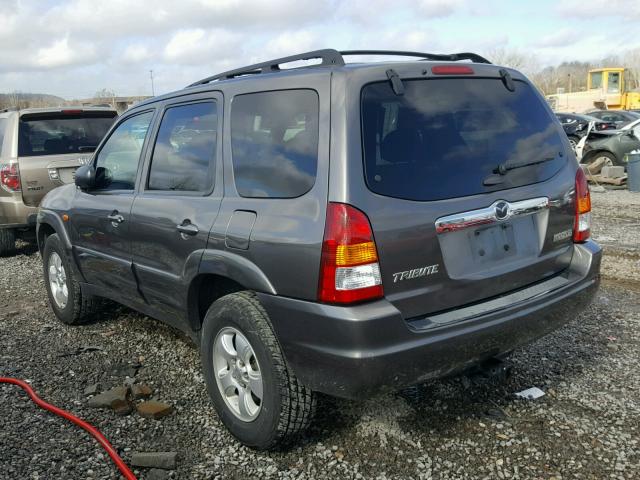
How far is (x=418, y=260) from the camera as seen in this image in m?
2.59

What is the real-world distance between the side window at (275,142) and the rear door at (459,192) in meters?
0.29

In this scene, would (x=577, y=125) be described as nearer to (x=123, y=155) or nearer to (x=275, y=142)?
(x=123, y=155)

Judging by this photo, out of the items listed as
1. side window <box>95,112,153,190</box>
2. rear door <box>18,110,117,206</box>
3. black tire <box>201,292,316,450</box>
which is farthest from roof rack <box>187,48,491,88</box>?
rear door <box>18,110,117,206</box>

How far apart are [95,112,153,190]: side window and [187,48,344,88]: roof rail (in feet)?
1.85

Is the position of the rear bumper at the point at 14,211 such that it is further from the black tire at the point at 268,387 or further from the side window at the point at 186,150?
the black tire at the point at 268,387

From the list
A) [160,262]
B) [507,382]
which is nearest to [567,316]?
[507,382]

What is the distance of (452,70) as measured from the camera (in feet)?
9.48

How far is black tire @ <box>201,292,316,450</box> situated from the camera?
2746 mm

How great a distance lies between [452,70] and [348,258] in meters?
1.13

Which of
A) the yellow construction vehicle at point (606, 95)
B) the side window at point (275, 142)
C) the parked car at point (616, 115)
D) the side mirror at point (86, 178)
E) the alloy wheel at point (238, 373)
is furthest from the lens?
the yellow construction vehicle at point (606, 95)

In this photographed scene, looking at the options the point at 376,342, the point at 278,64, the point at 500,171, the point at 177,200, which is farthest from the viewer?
the point at 177,200

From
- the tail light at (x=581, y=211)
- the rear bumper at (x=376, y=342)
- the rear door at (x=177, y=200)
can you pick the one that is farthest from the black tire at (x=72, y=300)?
the tail light at (x=581, y=211)

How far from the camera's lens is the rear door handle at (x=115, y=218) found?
3.96m

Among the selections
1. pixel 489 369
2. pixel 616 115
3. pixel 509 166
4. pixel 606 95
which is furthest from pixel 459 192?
pixel 606 95
